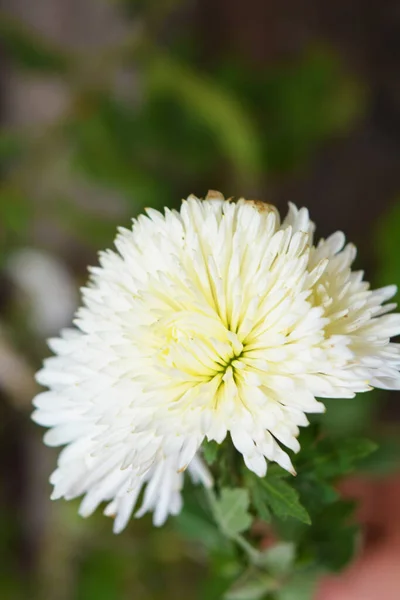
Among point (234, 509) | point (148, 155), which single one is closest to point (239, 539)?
point (234, 509)

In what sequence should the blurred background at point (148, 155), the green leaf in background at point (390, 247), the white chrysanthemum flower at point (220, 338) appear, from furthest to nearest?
the blurred background at point (148, 155) < the green leaf in background at point (390, 247) < the white chrysanthemum flower at point (220, 338)

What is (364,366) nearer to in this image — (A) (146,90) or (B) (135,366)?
(B) (135,366)

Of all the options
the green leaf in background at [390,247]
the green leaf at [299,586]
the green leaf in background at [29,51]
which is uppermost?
the green leaf in background at [29,51]

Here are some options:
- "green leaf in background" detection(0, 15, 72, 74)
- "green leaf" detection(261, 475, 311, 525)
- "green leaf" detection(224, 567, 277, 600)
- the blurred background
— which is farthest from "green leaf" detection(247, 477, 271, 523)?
"green leaf in background" detection(0, 15, 72, 74)

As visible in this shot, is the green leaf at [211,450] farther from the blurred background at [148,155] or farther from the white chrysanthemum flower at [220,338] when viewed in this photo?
the blurred background at [148,155]

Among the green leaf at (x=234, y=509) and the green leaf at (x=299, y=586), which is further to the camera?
the green leaf at (x=299, y=586)

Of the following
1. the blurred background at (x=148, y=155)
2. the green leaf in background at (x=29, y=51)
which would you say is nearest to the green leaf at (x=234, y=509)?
the blurred background at (x=148, y=155)
